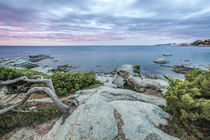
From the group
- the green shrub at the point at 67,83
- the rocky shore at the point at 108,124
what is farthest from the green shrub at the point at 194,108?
the green shrub at the point at 67,83

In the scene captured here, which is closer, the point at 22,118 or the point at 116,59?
the point at 22,118

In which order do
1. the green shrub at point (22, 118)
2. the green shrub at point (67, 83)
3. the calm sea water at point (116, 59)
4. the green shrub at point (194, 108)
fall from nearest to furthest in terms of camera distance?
the green shrub at point (194, 108) < the green shrub at point (22, 118) < the green shrub at point (67, 83) < the calm sea water at point (116, 59)

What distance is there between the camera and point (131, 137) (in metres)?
4.59

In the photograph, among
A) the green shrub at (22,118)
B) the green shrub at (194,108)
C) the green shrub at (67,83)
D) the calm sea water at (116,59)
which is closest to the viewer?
the green shrub at (194,108)

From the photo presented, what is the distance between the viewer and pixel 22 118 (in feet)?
20.6

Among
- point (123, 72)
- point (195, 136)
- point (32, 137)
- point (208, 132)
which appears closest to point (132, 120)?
point (195, 136)

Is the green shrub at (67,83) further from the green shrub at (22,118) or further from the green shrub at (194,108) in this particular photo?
the green shrub at (194,108)

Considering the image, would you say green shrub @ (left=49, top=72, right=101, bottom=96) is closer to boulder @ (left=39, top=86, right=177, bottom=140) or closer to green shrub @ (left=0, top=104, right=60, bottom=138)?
green shrub @ (left=0, top=104, right=60, bottom=138)

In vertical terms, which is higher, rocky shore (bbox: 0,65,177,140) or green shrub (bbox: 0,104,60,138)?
rocky shore (bbox: 0,65,177,140)

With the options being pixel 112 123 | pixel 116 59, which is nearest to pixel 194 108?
pixel 112 123

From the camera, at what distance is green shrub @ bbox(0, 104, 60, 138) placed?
578cm

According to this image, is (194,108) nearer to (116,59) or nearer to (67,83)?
(67,83)

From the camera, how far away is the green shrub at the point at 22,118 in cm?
578

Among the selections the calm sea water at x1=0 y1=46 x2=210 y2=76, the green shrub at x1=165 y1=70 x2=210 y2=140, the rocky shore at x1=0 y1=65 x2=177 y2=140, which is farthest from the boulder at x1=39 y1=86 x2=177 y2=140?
the calm sea water at x1=0 y1=46 x2=210 y2=76
